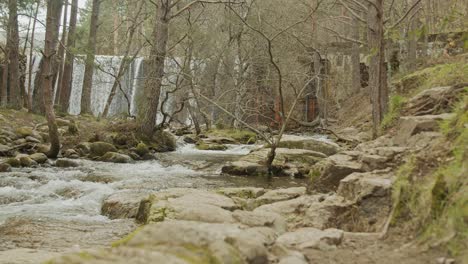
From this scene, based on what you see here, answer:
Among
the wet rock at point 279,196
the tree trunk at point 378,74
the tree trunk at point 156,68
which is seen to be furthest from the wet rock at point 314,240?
the tree trunk at point 156,68

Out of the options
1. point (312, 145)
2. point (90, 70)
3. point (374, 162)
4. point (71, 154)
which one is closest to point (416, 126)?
point (374, 162)

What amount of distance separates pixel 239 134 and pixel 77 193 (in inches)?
421

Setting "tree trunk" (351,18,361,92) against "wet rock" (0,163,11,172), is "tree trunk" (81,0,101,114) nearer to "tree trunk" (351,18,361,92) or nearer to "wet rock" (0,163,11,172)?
"wet rock" (0,163,11,172)

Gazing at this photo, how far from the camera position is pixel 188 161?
37.4ft

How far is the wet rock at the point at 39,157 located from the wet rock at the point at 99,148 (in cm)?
150

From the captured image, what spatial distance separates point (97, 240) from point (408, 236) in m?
3.07

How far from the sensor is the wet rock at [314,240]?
2.97m

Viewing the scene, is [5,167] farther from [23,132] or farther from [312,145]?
[312,145]

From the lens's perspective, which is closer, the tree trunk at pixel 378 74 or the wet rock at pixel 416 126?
the wet rock at pixel 416 126

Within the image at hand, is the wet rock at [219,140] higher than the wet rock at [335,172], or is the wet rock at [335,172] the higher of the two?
the wet rock at [219,140]

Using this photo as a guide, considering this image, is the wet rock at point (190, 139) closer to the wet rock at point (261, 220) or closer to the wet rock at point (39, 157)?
the wet rock at point (39, 157)

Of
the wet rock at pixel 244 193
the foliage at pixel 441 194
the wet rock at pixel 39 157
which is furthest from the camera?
the wet rock at pixel 39 157

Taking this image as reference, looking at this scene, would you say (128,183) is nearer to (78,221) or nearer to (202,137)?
(78,221)

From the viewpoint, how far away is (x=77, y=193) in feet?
22.8
